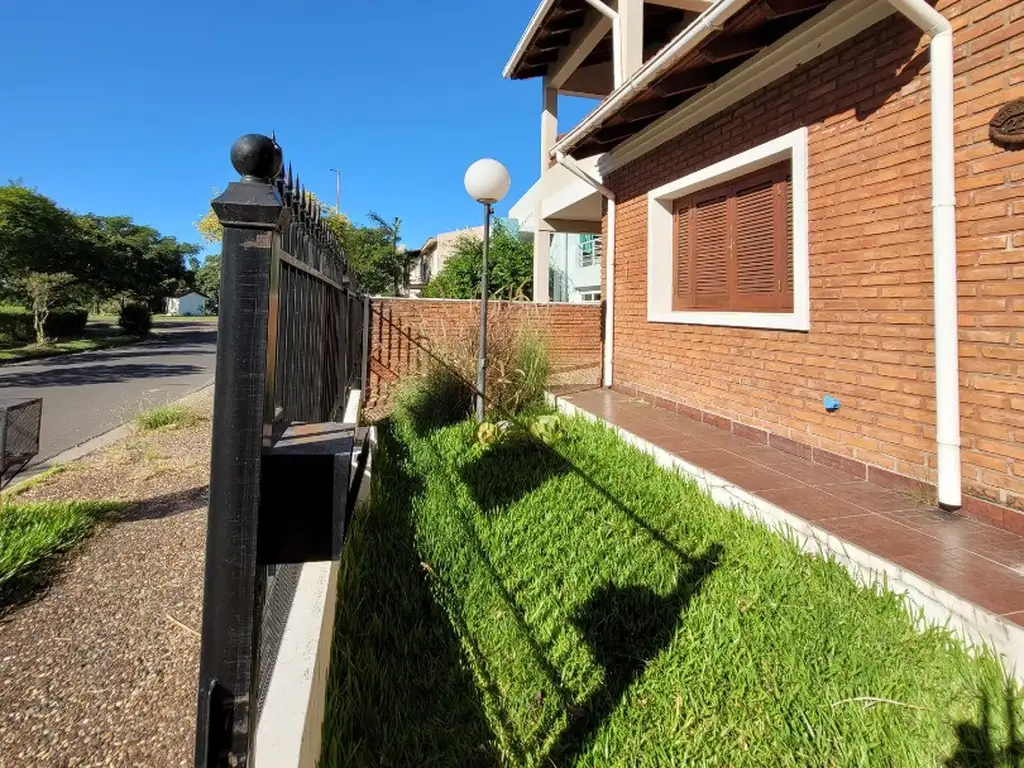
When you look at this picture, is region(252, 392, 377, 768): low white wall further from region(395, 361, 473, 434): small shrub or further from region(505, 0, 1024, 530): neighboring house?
region(395, 361, 473, 434): small shrub

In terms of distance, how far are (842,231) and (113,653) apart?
4.87 m

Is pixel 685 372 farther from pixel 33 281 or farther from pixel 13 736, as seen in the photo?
pixel 33 281

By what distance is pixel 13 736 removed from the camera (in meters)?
2.00

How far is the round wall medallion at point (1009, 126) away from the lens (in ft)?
9.34

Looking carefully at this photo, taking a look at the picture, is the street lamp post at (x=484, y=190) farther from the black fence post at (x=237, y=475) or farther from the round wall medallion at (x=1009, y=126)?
the black fence post at (x=237, y=475)

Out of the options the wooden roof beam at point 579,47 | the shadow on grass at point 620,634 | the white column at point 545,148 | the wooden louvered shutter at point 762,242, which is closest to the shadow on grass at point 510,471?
the shadow on grass at point 620,634

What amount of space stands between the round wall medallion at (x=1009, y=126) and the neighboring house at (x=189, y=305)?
88.1 metres

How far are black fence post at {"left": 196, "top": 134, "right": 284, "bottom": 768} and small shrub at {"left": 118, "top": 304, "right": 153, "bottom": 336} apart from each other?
3456 centimetres

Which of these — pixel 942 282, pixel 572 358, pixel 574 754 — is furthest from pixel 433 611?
pixel 572 358

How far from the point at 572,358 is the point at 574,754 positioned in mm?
8464

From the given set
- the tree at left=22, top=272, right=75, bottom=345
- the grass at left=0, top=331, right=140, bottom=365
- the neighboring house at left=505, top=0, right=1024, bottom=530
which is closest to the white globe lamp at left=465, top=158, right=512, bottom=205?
the neighboring house at left=505, top=0, right=1024, bottom=530

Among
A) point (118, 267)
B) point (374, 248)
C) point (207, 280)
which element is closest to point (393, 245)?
point (374, 248)

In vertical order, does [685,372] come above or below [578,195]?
below

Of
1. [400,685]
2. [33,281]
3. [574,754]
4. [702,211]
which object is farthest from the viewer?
[33,281]
